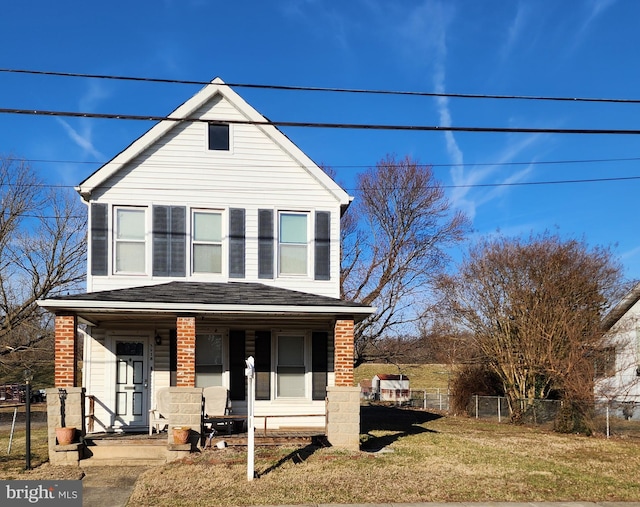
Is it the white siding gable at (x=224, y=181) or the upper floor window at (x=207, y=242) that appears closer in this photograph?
the white siding gable at (x=224, y=181)

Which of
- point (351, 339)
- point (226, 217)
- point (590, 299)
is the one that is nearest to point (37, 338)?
point (226, 217)

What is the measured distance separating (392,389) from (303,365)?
2050cm

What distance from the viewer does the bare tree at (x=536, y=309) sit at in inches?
779

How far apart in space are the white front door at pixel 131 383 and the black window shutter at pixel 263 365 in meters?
2.76

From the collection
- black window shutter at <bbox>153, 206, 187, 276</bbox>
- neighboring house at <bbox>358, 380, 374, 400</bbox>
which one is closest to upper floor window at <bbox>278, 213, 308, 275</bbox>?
black window shutter at <bbox>153, 206, 187, 276</bbox>

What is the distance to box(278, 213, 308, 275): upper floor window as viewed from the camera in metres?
14.9

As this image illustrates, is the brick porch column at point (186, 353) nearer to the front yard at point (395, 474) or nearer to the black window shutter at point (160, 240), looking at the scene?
the front yard at point (395, 474)

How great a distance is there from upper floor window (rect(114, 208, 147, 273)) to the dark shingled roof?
0.86 metres

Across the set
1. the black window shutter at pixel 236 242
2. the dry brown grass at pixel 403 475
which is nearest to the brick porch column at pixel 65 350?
the dry brown grass at pixel 403 475

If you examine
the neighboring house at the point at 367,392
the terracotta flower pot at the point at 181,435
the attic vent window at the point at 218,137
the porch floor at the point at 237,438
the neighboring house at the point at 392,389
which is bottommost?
the neighboring house at the point at 367,392

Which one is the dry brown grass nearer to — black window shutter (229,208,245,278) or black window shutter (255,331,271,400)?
black window shutter (255,331,271,400)

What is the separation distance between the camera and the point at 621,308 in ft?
69.8

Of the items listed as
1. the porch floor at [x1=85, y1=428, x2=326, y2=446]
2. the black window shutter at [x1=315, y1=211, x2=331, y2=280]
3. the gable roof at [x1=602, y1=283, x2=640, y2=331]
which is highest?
the black window shutter at [x1=315, y1=211, x2=331, y2=280]

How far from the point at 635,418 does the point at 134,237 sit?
15.4 metres
